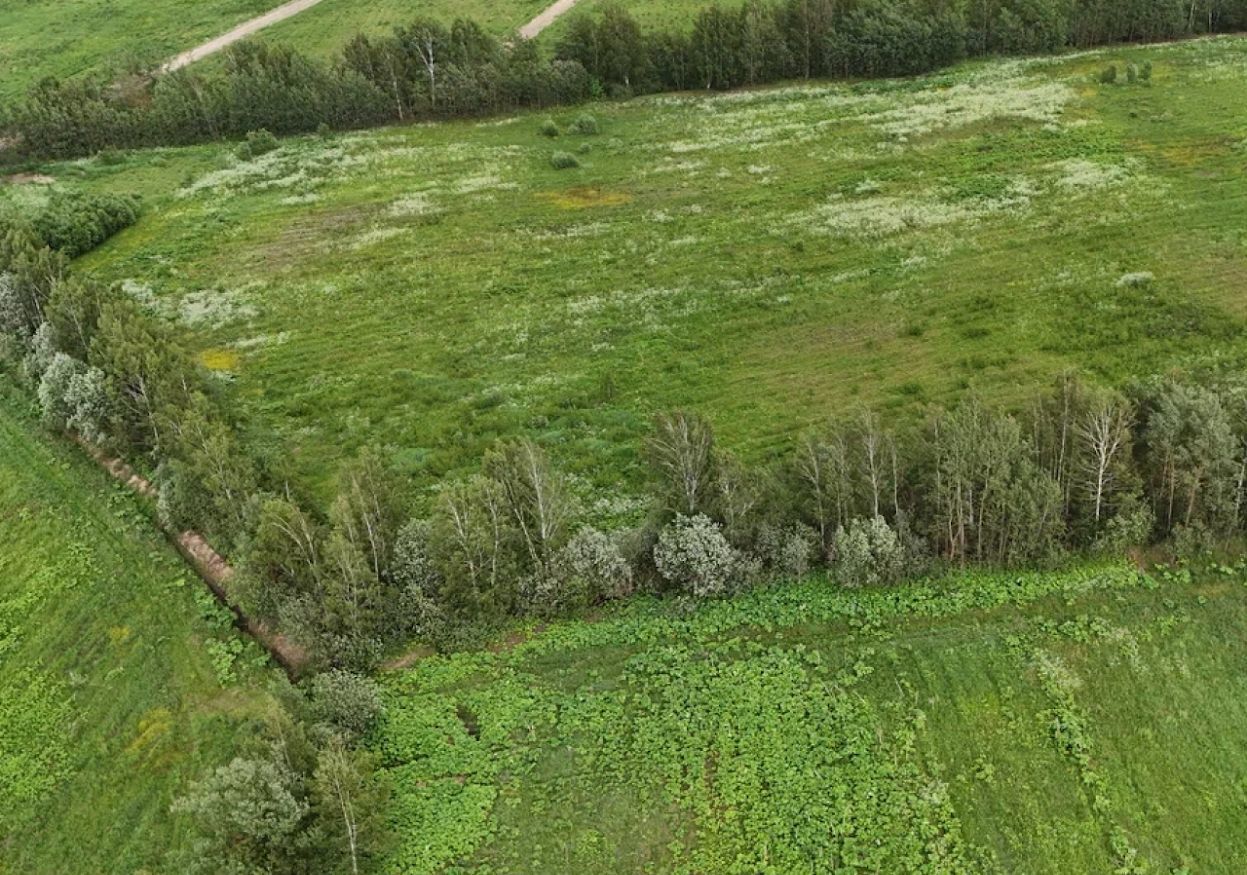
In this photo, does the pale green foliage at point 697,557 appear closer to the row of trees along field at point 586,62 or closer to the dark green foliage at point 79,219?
the dark green foliage at point 79,219

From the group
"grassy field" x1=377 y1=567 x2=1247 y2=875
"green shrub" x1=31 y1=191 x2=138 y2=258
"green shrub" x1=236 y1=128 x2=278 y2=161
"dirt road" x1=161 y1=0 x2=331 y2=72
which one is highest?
"dirt road" x1=161 y1=0 x2=331 y2=72

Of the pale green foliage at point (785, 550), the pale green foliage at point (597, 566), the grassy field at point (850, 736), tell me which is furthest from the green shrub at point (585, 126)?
the grassy field at point (850, 736)

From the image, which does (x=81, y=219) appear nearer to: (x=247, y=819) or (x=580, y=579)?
(x=580, y=579)

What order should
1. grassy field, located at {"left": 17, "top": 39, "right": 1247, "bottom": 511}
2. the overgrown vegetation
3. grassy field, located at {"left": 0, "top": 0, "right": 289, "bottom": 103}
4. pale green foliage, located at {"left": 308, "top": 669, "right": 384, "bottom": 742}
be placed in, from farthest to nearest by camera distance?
grassy field, located at {"left": 0, "top": 0, "right": 289, "bottom": 103}, grassy field, located at {"left": 17, "top": 39, "right": 1247, "bottom": 511}, pale green foliage, located at {"left": 308, "top": 669, "right": 384, "bottom": 742}, the overgrown vegetation

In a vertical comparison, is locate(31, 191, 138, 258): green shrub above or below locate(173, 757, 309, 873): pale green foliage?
above

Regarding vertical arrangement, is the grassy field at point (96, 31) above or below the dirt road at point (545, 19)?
above

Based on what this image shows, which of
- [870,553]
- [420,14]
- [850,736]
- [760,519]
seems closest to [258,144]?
[420,14]

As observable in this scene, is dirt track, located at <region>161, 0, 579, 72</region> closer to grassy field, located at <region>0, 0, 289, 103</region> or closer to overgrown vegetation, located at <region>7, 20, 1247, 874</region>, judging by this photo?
grassy field, located at <region>0, 0, 289, 103</region>

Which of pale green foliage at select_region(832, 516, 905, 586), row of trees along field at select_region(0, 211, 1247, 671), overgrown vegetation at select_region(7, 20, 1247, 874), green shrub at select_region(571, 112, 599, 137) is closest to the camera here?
overgrown vegetation at select_region(7, 20, 1247, 874)

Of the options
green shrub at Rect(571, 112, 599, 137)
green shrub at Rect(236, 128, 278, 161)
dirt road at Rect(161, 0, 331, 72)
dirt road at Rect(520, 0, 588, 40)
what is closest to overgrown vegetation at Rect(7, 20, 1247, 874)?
green shrub at Rect(236, 128, 278, 161)
